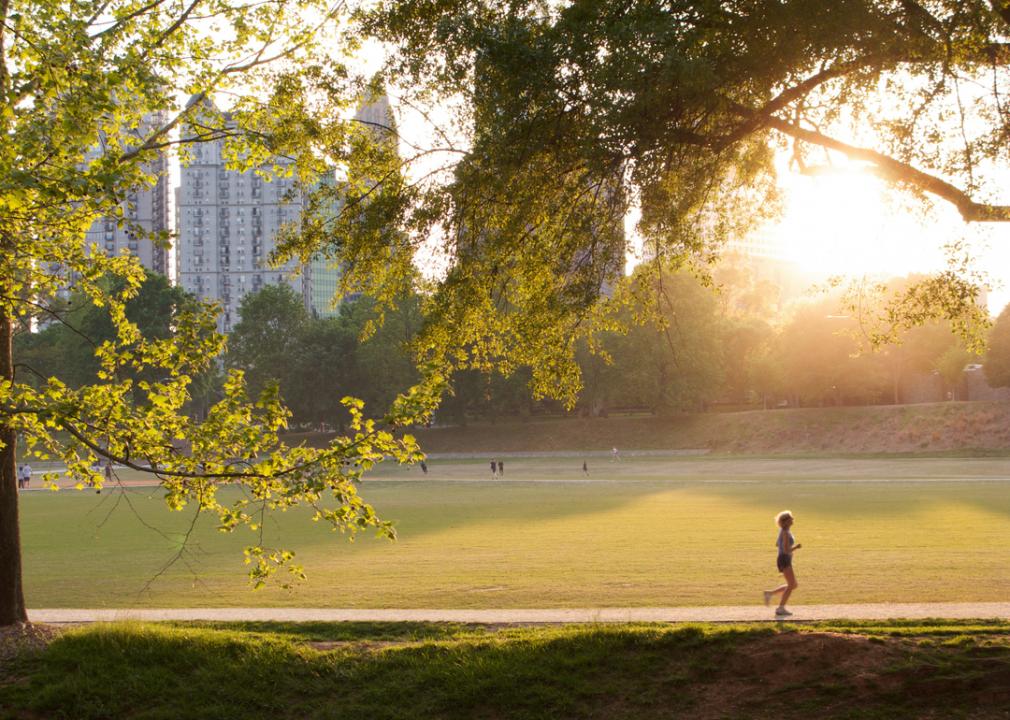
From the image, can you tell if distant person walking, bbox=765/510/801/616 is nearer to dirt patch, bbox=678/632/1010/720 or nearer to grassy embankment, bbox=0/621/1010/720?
grassy embankment, bbox=0/621/1010/720

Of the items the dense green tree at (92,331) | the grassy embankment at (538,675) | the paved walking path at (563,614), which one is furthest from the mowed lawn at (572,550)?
the dense green tree at (92,331)

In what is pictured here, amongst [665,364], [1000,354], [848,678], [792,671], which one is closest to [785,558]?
[792,671]

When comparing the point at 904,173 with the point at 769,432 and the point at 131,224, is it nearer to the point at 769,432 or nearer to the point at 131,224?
the point at 131,224

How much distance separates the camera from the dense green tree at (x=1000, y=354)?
263 feet

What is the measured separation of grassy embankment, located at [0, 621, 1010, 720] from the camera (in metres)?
10.0

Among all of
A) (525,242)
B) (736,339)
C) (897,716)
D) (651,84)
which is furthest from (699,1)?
(736,339)

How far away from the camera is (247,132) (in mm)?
12453

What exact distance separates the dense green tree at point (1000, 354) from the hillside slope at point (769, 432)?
2.72 meters

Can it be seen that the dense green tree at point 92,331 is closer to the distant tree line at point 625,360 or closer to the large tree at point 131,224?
the distant tree line at point 625,360

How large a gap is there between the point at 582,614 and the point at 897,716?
230 inches

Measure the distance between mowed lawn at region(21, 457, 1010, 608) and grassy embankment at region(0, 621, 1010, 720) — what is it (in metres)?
4.80

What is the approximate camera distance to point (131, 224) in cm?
1038

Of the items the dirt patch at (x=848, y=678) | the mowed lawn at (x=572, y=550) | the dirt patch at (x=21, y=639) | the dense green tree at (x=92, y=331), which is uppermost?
the dense green tree at (x=92, y=331)

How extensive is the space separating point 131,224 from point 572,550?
1649cm
